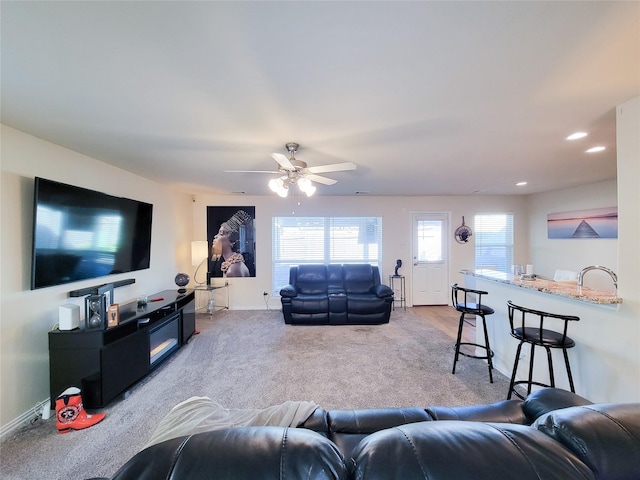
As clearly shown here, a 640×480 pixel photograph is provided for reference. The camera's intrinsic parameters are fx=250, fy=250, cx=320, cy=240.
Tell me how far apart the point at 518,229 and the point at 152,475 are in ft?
23.2

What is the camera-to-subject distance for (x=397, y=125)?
2.01 meters

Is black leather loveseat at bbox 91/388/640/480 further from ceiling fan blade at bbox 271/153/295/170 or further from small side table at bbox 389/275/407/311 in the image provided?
small side table at bbox 389/275/407/311

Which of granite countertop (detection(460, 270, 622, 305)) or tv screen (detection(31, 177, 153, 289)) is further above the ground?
tv screen (detection(31, 177, 153, 289))

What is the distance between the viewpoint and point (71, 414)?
6.43 feet

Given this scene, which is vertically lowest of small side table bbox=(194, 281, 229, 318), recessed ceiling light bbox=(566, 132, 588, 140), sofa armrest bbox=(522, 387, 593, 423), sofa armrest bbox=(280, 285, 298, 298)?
small side table bbox=(194, 281, 229, 318)

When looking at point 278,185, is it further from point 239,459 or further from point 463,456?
point 463,456

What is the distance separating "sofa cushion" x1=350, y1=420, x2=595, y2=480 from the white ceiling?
1465 millimetres

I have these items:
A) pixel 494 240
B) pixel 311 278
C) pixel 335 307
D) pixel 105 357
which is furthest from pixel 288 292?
pixel 494 240

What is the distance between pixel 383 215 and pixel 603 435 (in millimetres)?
4987

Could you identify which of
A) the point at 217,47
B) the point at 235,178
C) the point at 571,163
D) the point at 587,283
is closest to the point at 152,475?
the point at 217,47

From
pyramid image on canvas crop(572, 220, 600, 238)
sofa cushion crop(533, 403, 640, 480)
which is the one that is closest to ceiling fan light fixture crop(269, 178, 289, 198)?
sofa cushion crop(533, 403, 640, 480)

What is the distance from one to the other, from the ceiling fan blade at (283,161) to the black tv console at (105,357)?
2.11m

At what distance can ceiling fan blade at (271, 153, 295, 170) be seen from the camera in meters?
2.02

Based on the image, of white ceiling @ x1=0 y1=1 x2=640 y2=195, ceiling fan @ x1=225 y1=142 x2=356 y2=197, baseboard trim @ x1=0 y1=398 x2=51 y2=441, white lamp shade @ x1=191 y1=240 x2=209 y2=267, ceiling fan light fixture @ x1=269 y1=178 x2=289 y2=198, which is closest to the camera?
white ceiling @ x1=0 y1=1 x2=640 y2=195
